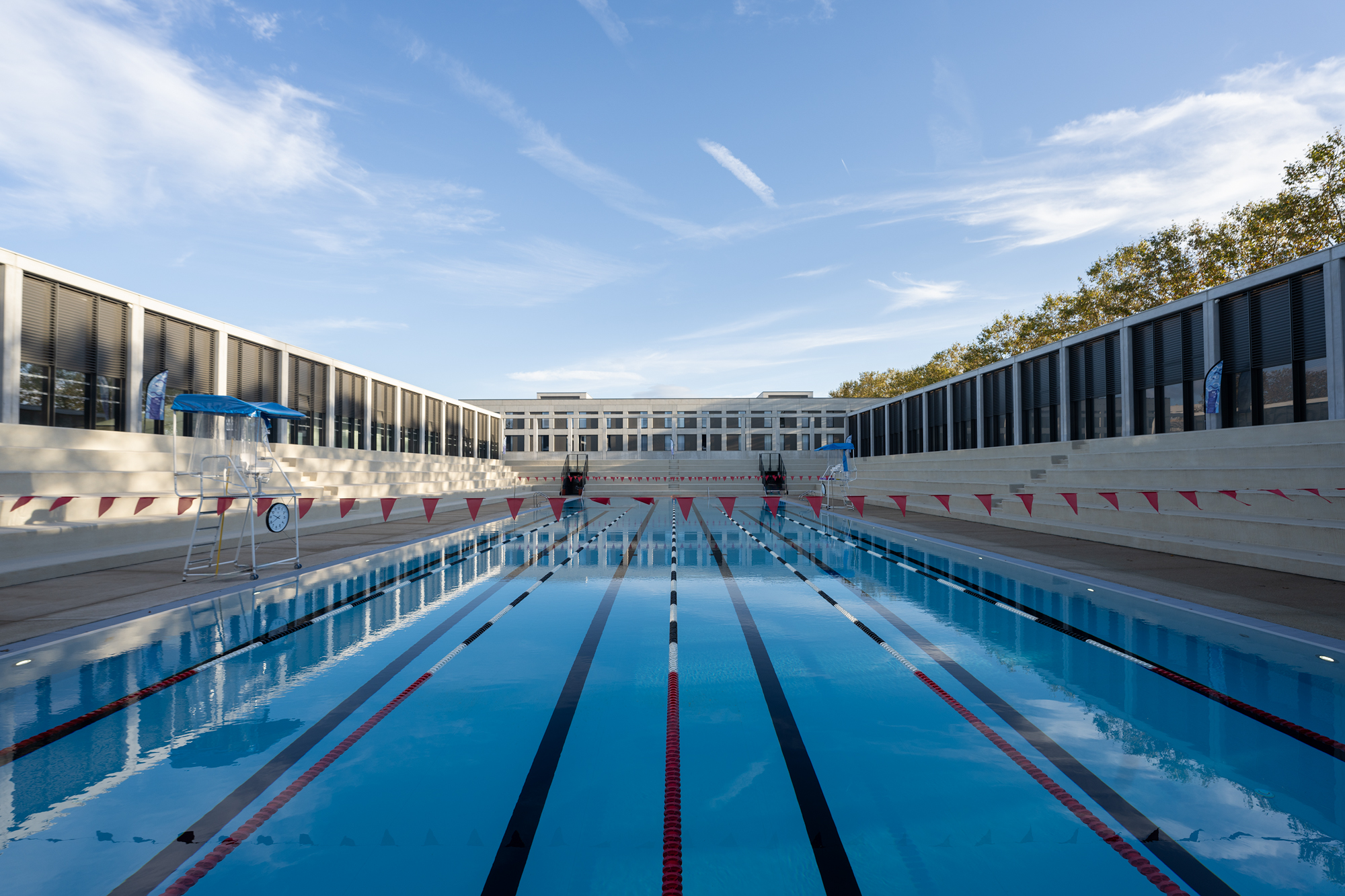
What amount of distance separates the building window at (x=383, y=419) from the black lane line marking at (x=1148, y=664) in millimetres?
24252

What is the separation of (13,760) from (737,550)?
11.2 metres

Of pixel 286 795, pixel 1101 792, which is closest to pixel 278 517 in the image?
pixel 286 795

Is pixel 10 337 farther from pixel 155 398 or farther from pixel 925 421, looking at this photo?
pixel 925 421

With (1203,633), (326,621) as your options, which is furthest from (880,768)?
(326,621)

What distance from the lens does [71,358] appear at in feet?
44.8

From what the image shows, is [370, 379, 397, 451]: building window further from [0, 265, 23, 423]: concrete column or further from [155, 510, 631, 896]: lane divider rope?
[155, 510, 631, 896]: lane divider rope

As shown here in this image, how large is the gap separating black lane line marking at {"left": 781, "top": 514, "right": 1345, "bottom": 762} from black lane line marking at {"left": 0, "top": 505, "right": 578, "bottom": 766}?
811 cm

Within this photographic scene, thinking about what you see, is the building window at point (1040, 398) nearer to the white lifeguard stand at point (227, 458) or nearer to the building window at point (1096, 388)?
the building window at point (1096, 388)

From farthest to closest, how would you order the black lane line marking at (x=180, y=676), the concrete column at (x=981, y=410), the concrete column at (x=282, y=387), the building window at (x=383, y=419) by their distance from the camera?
the building window at (x=383, y=419)
the concrete column at (x=981, y=410)
the concrete column at (x=282, y=387)
the black lane line marking at (x=180, y=676)

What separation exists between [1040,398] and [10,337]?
88.5 feet

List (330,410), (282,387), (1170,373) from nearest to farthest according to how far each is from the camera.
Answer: (1170,373)
(282,387)
(330,410)

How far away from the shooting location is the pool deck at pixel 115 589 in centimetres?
677

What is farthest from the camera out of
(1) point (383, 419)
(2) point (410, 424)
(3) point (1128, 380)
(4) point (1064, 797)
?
(2) point (410, 424)

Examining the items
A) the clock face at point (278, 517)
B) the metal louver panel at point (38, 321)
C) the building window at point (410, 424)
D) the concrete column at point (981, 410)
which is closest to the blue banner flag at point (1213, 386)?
the concrete column at point (981, 410)
